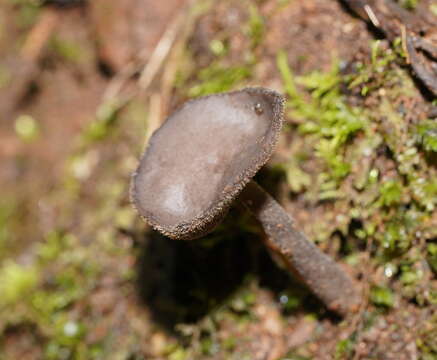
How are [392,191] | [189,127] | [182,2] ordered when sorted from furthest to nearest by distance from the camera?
[182,2], [392,191], [189,127]

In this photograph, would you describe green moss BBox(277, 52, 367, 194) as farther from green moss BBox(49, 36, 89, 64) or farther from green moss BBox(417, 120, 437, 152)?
green moss BBox(49, 36, 89, 64)

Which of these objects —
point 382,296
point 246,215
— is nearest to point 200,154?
point 246,215

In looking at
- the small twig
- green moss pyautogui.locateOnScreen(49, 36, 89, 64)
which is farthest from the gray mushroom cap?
green moss pyautogui.locateOnScreen(49, 36, 89, 64)

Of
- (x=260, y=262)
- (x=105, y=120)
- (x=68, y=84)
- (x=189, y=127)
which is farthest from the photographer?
(x=68, y=84)

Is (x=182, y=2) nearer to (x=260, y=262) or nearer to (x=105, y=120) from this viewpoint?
(x=105, y=120)

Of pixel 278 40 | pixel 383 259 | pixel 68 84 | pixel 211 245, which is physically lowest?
pixel 68 84

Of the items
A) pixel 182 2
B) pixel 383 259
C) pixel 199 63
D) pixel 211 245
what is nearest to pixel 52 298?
pixel 211 245
